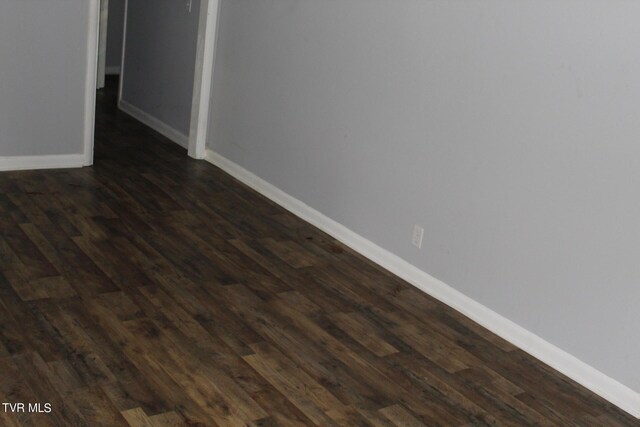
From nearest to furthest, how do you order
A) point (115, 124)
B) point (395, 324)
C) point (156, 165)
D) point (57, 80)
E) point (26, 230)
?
point (395, 324) → point (26, 230) → point (57, 80) → point (156, 165) → point (115, 124)

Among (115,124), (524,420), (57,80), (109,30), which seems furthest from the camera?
(109,30)

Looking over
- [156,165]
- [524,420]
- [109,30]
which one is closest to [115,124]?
[156,165]

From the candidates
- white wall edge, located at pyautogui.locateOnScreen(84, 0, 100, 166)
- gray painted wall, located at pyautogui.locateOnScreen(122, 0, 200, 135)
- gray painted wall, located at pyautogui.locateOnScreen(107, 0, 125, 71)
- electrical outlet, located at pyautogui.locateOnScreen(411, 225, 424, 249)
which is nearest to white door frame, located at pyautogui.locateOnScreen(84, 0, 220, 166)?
white wall edge, located at pyautogui.locateOnScreen(84, 0, 100, 166)

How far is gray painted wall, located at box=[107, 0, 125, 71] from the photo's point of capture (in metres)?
8.06

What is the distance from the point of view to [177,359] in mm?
3057

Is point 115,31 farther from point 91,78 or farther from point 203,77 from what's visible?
point 91,78

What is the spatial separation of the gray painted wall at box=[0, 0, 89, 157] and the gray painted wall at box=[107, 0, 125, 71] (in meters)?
3.34

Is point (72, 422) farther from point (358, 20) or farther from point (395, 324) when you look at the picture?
point (358, 20)

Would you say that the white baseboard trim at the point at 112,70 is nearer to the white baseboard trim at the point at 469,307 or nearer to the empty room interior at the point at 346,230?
the empty room interior at the point at 346,230

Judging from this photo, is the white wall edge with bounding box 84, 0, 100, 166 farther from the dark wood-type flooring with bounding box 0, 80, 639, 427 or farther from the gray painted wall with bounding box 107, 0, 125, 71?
the gray painted wall with bounding box 107, 0, 125, 71

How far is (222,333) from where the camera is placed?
3305 mm

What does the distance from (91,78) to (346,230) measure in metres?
1.92

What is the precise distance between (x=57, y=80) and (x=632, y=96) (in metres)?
3.39

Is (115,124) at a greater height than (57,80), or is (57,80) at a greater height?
(57,80)
